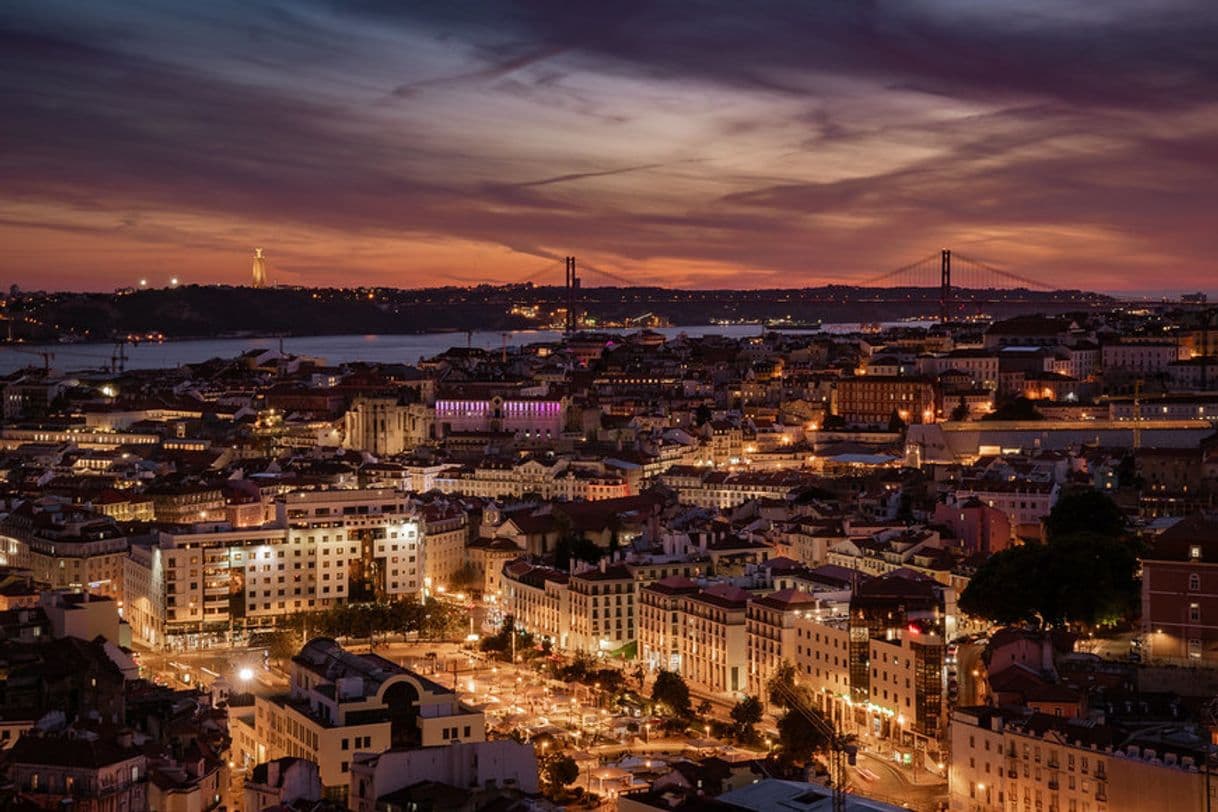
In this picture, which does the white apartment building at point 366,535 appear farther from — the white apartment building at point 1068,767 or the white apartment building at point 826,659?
the white apartment building at point 1068,767

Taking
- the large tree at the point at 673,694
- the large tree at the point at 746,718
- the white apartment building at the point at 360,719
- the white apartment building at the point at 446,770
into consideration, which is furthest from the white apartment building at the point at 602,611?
the white apartment building at the point at 446,770

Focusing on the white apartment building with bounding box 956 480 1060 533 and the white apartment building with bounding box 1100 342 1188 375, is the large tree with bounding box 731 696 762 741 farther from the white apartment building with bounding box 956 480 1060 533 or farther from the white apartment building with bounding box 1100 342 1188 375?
the white apartment building with bounding box 1100 342 1188 375

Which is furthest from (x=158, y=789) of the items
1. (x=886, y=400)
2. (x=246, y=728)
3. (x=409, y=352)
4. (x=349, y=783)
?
(x=409, y=352)

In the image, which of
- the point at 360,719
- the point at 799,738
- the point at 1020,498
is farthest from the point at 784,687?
the point at 1020,498

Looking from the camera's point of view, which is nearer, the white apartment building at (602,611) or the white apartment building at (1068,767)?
the white apartment building at (1068,767)

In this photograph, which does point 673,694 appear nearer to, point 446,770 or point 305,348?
point 446,770
